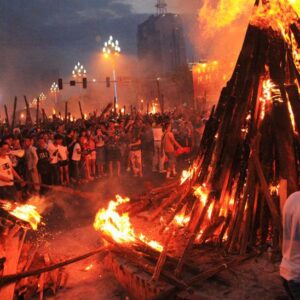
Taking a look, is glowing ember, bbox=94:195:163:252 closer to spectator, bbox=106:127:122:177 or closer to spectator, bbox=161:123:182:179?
spectator, bbox=161:123:182:179

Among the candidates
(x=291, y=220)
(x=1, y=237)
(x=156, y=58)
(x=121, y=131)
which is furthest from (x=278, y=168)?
(x=156, y=58)

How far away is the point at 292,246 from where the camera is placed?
3.25 m

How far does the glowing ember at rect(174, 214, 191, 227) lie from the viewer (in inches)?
277

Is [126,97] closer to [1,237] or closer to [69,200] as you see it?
[69,200]

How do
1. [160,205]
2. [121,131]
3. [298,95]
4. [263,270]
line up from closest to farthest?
1. [263,270]
2. [298,95]
3. [160,205]
4. [121,131]

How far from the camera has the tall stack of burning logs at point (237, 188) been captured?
5.38 metres

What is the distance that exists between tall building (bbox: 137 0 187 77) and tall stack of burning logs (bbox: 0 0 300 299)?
273 ft

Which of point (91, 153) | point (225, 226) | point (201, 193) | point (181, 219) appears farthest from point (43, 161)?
point (225, 226)

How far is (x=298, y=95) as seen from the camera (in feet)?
18.9

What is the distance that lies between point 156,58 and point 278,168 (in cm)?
9815

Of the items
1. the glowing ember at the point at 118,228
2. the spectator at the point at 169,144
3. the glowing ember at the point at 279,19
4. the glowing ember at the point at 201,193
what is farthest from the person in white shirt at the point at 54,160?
the glowing ember at the point at 279,19

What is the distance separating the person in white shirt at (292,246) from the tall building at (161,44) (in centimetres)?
8677

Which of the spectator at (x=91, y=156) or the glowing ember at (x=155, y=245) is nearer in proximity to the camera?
the glowing ember at (x=155, y=245)

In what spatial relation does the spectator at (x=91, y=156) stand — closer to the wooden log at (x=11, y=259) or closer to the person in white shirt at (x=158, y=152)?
the person in white shirt at (x=158, y=152)
